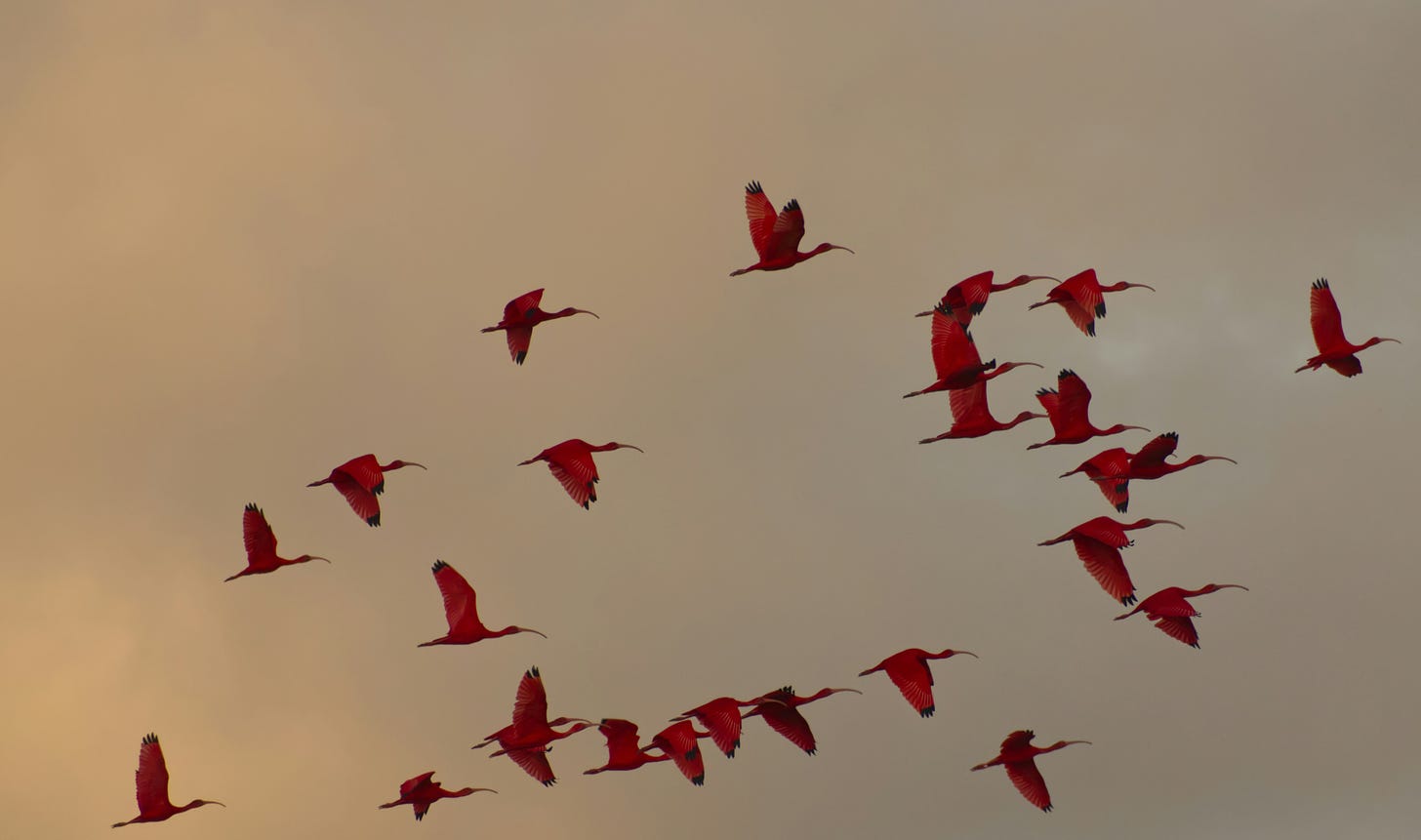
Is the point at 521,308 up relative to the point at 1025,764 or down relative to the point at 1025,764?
up

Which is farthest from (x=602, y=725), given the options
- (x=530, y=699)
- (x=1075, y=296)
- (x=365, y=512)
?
(x=1075, y=296)

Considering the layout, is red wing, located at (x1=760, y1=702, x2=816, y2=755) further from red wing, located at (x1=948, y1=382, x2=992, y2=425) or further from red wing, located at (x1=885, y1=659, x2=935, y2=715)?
red wing, located at (x1=948, y1=382, x2=992, y2=425)

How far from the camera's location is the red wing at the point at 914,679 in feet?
124

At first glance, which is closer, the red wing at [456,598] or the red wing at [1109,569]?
the red wing at [1109,569]

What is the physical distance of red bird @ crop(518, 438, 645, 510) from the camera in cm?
3800

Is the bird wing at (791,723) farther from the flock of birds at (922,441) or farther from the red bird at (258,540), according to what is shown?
the red bird at (258,540)

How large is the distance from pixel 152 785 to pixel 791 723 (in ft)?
42.8

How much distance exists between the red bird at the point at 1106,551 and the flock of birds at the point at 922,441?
0.03m

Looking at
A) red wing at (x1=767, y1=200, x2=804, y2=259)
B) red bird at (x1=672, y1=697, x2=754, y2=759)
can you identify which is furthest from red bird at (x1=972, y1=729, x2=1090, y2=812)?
red wing at (x1=767, y1=200, x2=804, y2=259)

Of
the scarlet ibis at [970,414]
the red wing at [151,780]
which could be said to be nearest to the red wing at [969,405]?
the scarlet ibis at [970,414]

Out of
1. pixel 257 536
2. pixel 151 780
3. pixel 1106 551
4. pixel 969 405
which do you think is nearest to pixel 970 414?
pixel 969 405

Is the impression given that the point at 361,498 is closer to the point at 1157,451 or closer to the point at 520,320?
the point at 520,320

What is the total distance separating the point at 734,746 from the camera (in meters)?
37.2

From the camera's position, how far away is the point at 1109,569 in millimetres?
37219
